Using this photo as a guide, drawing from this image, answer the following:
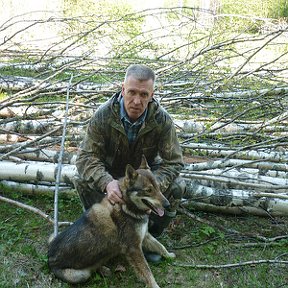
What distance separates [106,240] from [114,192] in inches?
18.2

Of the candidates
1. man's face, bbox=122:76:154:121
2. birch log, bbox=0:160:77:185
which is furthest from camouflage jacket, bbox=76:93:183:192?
birch log, bbox=0:160:77:185

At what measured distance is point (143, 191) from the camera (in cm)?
344

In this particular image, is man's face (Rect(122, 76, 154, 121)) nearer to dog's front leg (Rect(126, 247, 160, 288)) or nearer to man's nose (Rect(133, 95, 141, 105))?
man's nose (Rect(133, 95, 141, 105))

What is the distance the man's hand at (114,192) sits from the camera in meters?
3.50

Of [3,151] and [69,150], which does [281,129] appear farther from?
[3,151]

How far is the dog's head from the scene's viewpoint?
3373 mm

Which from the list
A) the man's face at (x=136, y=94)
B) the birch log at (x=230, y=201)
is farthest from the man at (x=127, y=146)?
the birch log at (x=230, y=201)

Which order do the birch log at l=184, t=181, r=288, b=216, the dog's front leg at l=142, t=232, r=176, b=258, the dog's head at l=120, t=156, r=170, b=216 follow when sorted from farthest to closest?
the birch log at l=184, t=181, r=288, b=216 → the dog's front leg at l=142, t=232, r=176, b=258 → the dog's head at l=120, t=156, r=170, b=216

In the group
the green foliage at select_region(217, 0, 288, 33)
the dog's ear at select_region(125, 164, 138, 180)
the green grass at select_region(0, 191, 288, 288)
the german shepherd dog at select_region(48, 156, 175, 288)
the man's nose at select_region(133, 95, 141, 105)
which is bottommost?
the green grass at select_region(0, 191, 288, 288)

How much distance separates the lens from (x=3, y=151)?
17.2 feet

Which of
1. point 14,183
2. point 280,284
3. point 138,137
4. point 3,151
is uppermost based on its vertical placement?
point 138,137

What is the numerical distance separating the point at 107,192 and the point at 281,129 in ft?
10.6

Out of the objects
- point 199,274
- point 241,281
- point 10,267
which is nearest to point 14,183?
point 10,267

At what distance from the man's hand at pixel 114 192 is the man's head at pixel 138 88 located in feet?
2.19
